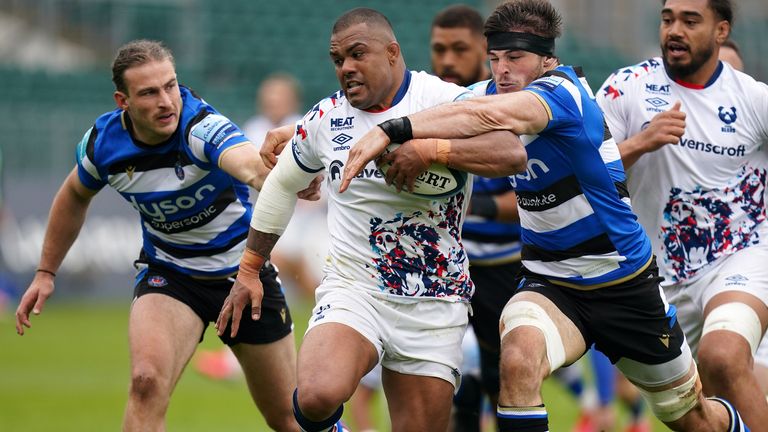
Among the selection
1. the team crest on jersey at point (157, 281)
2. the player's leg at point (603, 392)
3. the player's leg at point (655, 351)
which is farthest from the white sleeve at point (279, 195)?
the player's leg at point (603, 392)

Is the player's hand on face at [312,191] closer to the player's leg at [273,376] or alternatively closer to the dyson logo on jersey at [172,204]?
the dyson logo on jersey at [172,204]

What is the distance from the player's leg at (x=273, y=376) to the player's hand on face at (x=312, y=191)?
3.45 ft

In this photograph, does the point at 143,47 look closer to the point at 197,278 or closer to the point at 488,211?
the point at 197,278

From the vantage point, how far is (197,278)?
6.98 m

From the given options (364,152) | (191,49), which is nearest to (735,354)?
(364,152)

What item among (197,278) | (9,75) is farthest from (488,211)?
(9,75)

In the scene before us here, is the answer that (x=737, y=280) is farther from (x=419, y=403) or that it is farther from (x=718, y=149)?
(x=419, y=403)

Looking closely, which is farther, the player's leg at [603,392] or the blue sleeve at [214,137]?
the player's leg at [603,392]

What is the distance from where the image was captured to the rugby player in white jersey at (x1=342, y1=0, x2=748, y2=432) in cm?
561

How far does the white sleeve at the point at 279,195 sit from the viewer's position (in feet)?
20.0

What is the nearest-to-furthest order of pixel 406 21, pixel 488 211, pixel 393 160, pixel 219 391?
pixel 393 160 → pixel 488 211 → pixel 219 391 → pixel 406 21

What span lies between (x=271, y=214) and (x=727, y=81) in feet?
9.31

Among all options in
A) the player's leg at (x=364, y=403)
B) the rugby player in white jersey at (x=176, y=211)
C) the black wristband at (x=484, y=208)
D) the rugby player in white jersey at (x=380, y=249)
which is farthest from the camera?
the player's leg at (x=364, y=403)

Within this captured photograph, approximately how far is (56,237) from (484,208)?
8.85 ft
